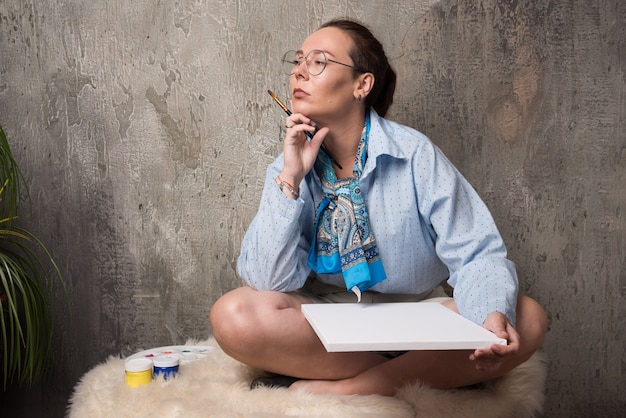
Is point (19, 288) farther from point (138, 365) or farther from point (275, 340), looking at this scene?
point (275, 340)

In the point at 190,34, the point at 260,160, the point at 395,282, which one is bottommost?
the point at 395,282

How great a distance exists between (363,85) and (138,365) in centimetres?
99

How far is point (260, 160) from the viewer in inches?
89.2

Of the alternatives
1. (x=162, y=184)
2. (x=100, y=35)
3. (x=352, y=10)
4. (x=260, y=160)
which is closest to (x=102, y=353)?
(x=162, y=184)

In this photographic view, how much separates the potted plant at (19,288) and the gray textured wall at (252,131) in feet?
0.30

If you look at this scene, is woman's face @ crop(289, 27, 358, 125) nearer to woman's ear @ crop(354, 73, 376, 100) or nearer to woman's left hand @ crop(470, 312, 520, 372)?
woman's ear @ crop(354, 73, 376, 100)

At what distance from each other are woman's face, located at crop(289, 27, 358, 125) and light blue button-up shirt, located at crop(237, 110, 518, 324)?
0.13 m

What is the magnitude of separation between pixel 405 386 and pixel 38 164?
1531 millimetres

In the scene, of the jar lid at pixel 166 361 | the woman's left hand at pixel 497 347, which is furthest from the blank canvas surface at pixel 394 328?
the jar lid at pixel 166 361

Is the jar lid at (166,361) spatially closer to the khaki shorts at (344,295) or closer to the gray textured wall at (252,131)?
the khaki shorts at (344,295)

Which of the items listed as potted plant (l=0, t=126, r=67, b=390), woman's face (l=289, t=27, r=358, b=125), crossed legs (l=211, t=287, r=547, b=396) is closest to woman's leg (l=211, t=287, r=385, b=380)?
crossed legs (l=211, t=287, r=547, b=396)

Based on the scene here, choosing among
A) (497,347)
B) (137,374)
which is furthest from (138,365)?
(497,347)

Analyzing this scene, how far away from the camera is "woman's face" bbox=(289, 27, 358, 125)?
5.59 ft

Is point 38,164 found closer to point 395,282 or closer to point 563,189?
point 395,282
